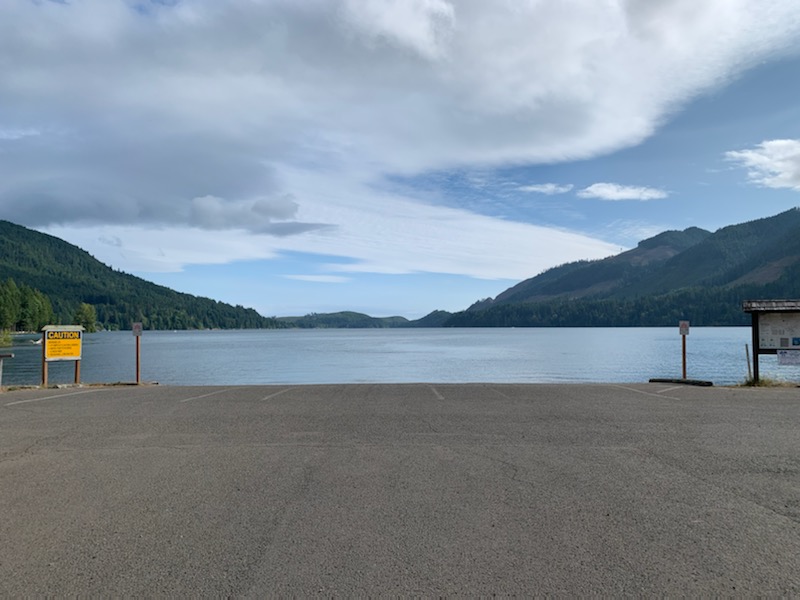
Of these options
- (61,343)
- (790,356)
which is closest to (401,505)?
(790,356)

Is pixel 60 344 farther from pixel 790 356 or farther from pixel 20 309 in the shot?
pixel 20 309

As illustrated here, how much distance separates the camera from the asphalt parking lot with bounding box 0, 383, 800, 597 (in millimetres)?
4492

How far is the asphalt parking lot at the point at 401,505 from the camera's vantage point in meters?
4.49

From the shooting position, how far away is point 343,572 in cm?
456

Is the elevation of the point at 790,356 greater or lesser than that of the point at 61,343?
lesser

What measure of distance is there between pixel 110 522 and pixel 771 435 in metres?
10.0

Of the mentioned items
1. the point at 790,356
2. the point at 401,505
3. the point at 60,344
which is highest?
Result: the point at 60,344

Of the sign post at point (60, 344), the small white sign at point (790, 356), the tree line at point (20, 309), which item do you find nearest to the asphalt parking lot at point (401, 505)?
the small white sign at point (790, 356)

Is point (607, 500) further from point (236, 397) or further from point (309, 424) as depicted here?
point (236, 397)

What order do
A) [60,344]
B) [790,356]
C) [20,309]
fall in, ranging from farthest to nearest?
[20,309]
[60,344]
[790,356]

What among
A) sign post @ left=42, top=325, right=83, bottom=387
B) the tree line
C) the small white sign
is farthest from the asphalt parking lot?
the tree line

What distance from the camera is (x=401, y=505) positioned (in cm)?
621

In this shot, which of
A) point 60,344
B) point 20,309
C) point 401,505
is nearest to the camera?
point 401,505

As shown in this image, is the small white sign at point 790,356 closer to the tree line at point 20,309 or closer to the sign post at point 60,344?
the sign post at point 60,344
